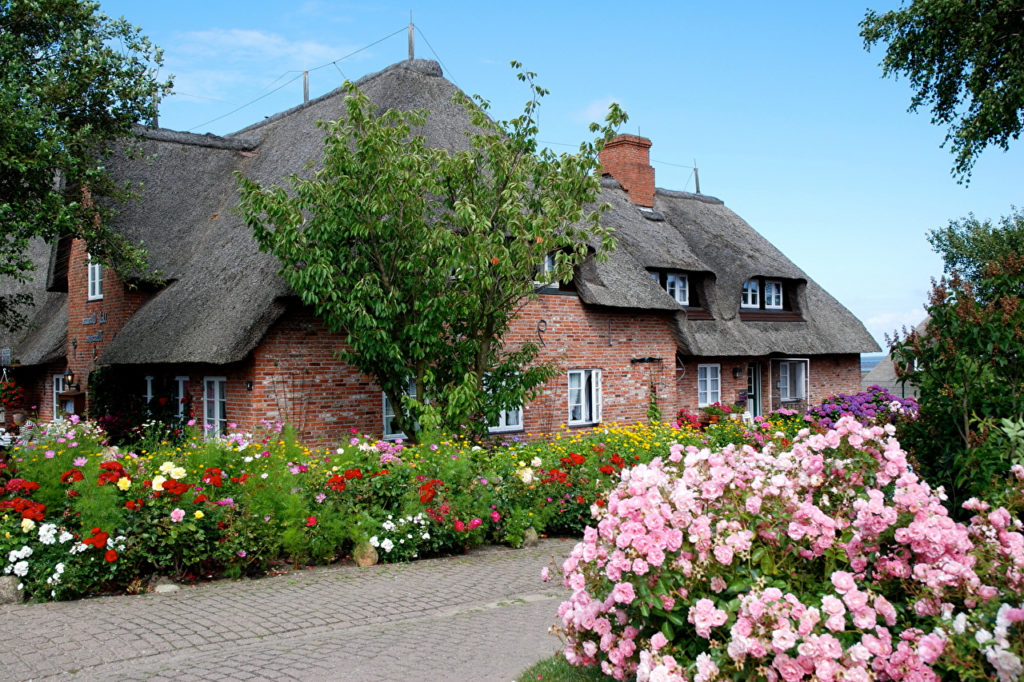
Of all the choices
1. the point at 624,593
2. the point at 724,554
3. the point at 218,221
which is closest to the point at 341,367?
the point at 218,221

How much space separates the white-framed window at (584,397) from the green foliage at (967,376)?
405 inches

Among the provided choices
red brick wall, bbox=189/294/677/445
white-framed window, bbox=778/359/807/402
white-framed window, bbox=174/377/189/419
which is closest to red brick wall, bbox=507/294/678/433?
red brick wall, bbox=189/294/677/445

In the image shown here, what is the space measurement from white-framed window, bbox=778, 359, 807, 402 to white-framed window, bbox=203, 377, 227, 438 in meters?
16.1

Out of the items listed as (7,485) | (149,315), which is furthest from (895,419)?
(149,315)

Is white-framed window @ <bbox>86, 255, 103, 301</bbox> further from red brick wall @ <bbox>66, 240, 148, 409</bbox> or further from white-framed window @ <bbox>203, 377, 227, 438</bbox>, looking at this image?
white-framed window @ <bbox>203, 377, 227, 438</bbox>

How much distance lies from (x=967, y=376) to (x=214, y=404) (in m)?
11.9

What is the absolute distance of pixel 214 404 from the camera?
14375 mm

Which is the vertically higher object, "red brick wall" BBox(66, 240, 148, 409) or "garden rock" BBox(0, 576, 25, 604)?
"red brick wall" BBox(66, 240, 148, 409)

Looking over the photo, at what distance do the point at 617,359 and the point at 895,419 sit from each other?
1055cm

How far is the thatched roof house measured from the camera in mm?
13305

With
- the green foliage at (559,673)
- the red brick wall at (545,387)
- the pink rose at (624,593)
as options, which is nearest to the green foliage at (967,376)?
the green foliage at (559,673)

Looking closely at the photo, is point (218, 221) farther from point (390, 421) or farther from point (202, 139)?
point (390, 421)

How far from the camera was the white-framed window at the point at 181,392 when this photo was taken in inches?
598

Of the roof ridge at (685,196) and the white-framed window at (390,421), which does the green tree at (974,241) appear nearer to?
the roof ridge at (685,196)
